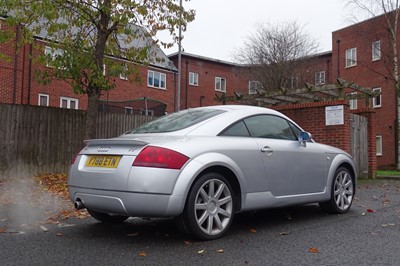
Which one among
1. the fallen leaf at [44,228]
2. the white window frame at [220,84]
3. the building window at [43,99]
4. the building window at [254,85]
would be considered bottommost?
→ the fallen leaf at [44,228]

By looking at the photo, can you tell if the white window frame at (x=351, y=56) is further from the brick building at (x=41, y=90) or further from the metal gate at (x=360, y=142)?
the metal gate at (x=360, y=142)

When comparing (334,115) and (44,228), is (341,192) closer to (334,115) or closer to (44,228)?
(44,228)

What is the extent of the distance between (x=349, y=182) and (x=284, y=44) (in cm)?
2016

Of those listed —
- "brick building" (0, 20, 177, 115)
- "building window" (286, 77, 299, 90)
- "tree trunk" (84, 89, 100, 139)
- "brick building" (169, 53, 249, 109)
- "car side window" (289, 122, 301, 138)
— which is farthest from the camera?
"brick building" (169, 53, 249, 109)

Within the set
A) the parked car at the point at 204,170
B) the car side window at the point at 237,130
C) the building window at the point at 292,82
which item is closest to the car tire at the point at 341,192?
the parked car at the point at 204,170

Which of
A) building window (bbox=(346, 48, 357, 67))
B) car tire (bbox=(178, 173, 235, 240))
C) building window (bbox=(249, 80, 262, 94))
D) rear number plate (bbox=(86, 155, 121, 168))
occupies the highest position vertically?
building window (bbox=(346, 48, 357, 67))

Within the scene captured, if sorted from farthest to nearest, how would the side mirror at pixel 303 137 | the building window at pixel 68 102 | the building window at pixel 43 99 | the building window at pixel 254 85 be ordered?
the building window at pixel 254 85, the building window at pixel 68 102, the building window at pixel 43 99, the side mirror at pixel 303 137

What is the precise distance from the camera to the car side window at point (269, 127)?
4.93 meters

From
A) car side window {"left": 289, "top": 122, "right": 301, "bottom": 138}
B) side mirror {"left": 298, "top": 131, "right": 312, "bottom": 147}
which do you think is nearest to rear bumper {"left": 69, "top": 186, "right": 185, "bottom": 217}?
side mirror {"left": 298, "top": 131, "right": 312, "bottom": 147}

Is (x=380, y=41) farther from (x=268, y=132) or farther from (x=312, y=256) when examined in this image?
(x=312, y=256)

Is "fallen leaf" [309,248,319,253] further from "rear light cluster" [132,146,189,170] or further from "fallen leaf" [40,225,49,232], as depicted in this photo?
"fallen leaf" [40,225,49,232]

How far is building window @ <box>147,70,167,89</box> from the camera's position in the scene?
1050 inches

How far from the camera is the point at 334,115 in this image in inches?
422

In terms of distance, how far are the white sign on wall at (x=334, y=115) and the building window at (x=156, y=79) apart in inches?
679
